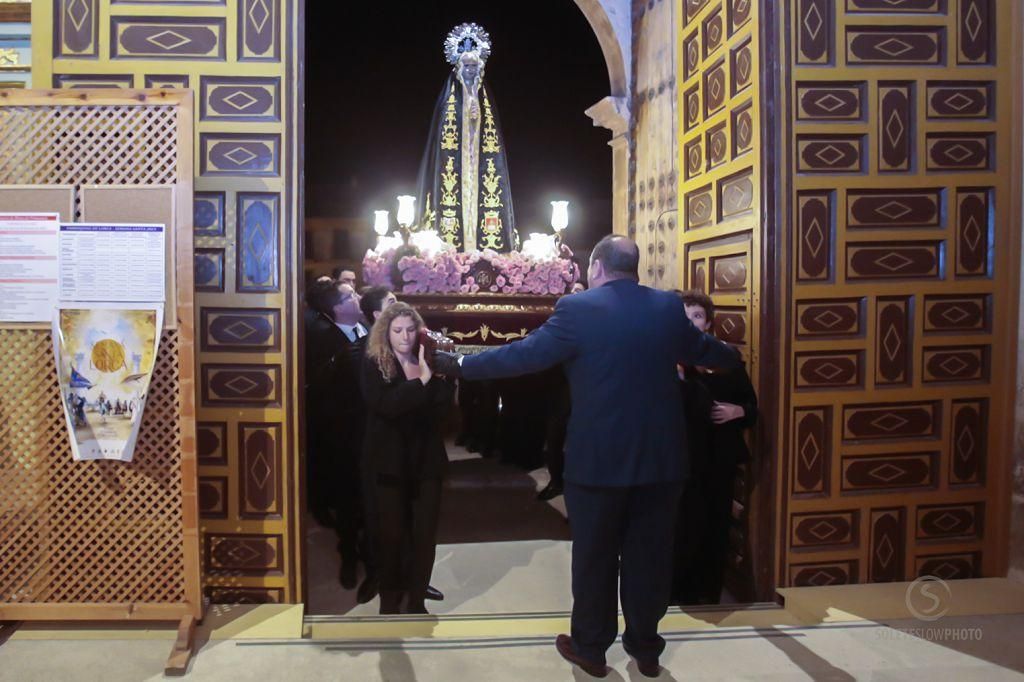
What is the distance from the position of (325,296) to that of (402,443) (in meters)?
1.09

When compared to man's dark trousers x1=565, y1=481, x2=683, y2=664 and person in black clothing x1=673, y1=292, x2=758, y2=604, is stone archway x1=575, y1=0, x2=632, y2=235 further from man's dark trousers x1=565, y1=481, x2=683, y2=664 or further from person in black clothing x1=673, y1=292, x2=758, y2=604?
man's dark trousers x1=565, y1=481, x2=683, y2=664

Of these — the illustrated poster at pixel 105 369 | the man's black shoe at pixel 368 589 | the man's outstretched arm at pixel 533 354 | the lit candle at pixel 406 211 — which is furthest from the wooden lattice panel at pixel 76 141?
the lit candle at pixel 406 211

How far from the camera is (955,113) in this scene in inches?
123

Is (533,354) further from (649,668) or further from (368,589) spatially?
(368,589)

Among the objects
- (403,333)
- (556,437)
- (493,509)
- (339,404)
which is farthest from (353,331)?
(556,437)

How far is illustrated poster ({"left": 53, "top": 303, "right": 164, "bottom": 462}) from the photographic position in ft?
8.70

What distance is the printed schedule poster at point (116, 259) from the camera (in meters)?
2.65

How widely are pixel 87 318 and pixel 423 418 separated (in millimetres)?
1247

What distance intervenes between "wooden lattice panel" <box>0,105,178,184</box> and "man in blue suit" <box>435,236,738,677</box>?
1.41 meters

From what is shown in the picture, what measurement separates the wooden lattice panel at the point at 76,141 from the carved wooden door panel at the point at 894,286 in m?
2.42

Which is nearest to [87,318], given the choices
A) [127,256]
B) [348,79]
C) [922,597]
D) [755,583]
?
[127,256]

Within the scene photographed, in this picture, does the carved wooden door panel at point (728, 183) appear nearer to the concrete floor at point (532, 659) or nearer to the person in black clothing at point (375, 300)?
the concrete floor at point (532, 659)

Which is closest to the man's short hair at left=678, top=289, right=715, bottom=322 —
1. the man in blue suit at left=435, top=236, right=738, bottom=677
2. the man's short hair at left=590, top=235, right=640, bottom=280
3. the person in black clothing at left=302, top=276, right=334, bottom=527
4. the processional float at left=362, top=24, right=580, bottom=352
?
the man in blue suit at left=435, top=236, right=738, bottom=677

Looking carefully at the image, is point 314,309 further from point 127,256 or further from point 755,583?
point 755,583
